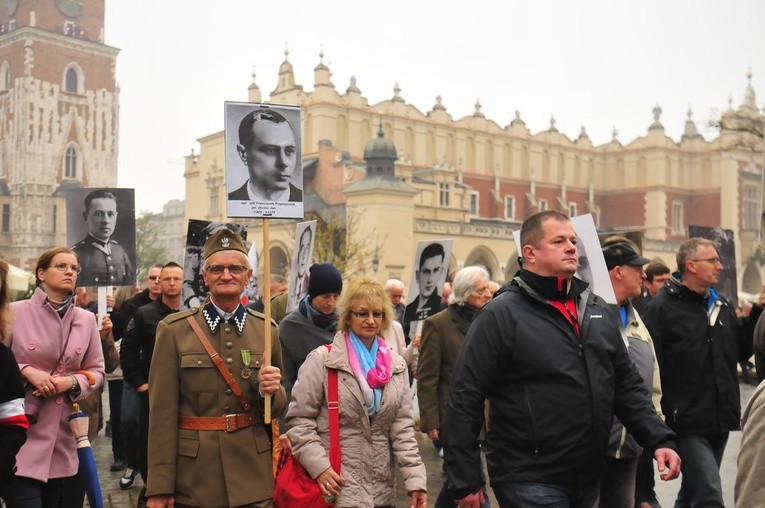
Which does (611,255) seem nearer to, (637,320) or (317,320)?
(637,320)

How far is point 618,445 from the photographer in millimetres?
5125

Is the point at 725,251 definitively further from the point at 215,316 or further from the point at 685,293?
the point at 215,316

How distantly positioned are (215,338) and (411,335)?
751 cm

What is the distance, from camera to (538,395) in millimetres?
4094

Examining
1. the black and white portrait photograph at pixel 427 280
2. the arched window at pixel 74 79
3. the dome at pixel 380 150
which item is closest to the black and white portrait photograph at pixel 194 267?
the black and white portrait photograph at pixel 427 280

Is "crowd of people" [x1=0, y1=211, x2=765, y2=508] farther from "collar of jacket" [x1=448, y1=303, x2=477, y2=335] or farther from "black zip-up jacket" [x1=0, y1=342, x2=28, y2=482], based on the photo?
"collar of jacket" [x1=448, y1=303, x2=477, y2=335]

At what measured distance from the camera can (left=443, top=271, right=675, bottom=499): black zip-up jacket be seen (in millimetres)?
4070

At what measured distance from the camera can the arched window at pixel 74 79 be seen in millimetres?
78438

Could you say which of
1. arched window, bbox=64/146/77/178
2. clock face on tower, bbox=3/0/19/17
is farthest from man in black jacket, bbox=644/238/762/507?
clock face on tower, bbox=3/0/19/17

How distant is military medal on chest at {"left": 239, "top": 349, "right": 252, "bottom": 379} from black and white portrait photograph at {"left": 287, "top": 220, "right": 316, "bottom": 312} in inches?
139

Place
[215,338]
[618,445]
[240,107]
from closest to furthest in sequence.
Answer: [215,338]
[618,445]
[240,107]

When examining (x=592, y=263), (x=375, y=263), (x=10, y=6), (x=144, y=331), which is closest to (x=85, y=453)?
(x=144, y=331)

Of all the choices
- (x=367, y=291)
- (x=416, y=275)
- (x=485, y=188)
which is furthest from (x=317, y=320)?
(x=485, y=188)

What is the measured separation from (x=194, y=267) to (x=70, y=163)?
7252 cm
